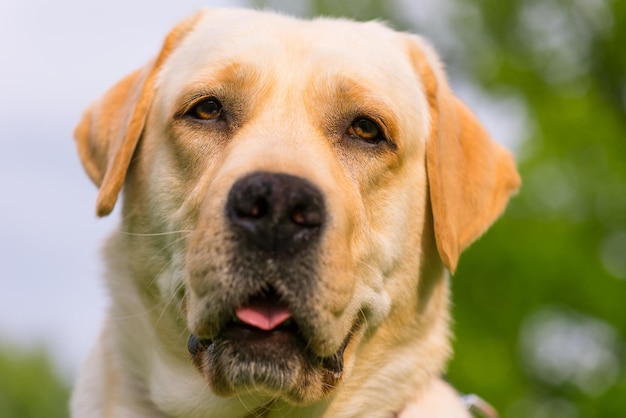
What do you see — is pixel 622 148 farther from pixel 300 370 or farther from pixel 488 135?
pixel 300 370

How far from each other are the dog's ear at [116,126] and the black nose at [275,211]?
3.56 feet

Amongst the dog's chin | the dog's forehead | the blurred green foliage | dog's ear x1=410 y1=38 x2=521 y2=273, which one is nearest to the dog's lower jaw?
the dog's chin

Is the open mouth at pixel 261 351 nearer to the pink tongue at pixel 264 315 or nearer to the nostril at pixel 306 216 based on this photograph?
Result: the pink tongue at pixel 264 315

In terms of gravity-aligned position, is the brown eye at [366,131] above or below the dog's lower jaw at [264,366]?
above

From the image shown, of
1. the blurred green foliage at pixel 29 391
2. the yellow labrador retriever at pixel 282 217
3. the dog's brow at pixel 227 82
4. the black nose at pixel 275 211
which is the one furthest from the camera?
the blurred green foliage at pixel 29 391

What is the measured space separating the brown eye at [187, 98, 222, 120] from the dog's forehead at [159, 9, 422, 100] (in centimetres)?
12

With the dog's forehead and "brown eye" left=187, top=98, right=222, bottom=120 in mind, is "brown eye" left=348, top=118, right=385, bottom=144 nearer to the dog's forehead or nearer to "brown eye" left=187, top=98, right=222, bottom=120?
the dog's forehead

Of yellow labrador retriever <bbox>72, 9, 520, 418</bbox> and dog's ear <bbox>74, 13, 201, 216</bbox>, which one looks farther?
dog's ear <bbox>74, 13, 201, 216</bbox>

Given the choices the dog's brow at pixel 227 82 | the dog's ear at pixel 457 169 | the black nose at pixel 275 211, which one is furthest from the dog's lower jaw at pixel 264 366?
the dog's brow at pixel 227 82

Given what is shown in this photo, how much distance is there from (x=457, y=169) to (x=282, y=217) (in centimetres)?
155

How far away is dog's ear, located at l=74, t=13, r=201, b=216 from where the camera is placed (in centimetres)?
485

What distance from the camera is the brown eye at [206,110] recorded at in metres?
4.70

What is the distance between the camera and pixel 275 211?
3.87 m

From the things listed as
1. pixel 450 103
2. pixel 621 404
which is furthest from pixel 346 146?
pixel 621 404
